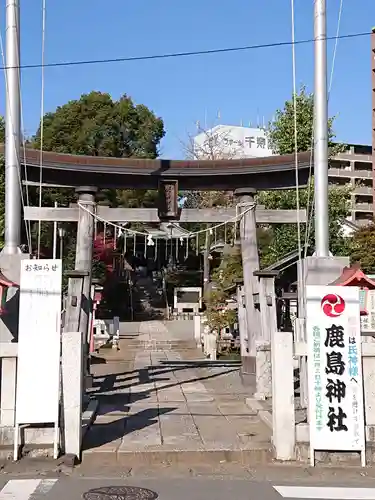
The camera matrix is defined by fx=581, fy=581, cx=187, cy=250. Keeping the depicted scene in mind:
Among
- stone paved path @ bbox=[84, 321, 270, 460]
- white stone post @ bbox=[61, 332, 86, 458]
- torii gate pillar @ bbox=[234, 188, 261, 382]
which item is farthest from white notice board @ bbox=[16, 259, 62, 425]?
torii gate pillar @ bbox=[234, 188, 261, 382]

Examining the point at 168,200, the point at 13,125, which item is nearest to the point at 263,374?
the point at 168,200

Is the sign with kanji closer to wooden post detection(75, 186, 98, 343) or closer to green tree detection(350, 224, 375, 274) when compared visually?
wooden post detection(75, 186, 98, 343)

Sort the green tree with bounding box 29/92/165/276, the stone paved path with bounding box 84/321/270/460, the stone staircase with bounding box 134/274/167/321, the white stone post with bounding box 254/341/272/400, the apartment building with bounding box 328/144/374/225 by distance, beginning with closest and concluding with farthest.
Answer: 1. the stone paved path with bounding box 84/321/270/460
2. the white stone post with bounding box 254/341/272/400
3. the green tree with bounding box 29/92/165/276
4. the stone staircase with bounding box 134/274/167/321
5. the apartment building with bounding box 328/144/374/225

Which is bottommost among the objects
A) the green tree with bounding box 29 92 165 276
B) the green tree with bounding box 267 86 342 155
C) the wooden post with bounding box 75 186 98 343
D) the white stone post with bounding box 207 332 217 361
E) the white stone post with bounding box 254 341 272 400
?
the white stone post with bounding box 207 332 217 361

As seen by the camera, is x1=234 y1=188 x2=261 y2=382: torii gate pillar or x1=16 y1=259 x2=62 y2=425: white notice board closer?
x1=16 y1=259 x2=62 y2=425: white notice board

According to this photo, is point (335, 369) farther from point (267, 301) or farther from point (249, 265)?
point (249, 265)

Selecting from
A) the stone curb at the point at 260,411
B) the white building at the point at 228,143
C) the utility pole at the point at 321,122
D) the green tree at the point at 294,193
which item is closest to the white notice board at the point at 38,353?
the stone curb at the point at 260,411

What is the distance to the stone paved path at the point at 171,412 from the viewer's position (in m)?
7.61

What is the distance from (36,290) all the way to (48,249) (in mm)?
25327

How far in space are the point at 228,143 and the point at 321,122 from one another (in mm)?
43491

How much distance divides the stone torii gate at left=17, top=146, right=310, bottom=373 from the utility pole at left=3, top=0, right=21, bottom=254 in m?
1.91

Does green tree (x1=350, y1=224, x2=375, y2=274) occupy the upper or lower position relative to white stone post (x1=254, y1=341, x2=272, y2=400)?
upper

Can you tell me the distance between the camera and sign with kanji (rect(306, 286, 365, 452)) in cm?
715

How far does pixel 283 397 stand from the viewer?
7320mm
